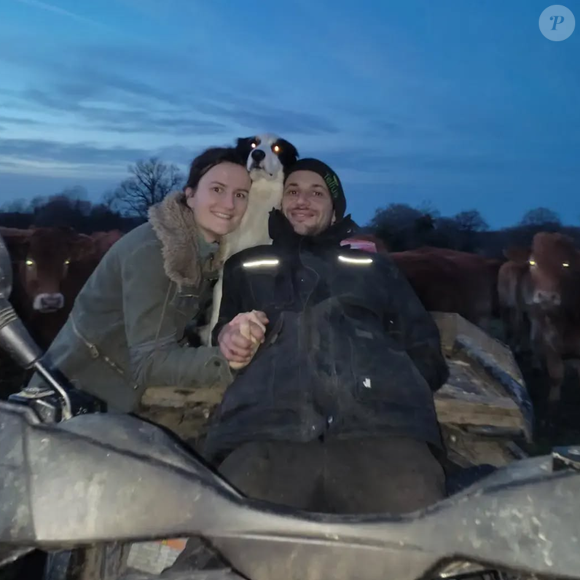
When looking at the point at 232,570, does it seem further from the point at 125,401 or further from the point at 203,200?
the point at 203,200

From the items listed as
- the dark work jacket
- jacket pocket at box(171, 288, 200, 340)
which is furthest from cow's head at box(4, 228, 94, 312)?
the dark work jacket

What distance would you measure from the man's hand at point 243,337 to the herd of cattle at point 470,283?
2014mm

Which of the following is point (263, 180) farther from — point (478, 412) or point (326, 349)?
point (326, 349)

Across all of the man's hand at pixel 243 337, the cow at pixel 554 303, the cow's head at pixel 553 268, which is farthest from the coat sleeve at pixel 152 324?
the cow's head at pixel 553 268

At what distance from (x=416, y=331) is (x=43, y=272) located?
3.71 metres

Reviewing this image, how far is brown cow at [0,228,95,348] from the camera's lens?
4.87m

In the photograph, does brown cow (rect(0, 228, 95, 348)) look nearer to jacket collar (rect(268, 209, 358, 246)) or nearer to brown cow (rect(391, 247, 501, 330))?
jacket collar (rect(268, 209, 358, 246))

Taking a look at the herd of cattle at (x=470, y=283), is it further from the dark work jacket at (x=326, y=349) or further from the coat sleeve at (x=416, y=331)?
the coat sleeve at (x=416, y=331)

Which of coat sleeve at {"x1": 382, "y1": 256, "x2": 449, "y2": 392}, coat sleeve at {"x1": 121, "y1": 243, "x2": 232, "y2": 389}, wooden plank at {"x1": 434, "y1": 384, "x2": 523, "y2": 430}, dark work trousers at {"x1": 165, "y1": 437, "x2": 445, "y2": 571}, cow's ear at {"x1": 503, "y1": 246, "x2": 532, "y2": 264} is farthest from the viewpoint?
cow's ear at {"x1": 503, "y1": 246, "x2": 532, "y2": 264}

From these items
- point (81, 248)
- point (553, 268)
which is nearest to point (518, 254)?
point (553, 268)

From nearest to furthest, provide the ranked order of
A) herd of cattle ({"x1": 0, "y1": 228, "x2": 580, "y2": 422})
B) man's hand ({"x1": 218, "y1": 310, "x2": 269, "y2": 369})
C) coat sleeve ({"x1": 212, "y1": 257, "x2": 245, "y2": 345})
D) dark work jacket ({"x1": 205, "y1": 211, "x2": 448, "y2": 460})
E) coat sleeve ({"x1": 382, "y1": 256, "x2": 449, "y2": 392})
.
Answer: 1. dark work jacket ({"x1": 205, "y1": 211, "x2": 448, "y2": 460})
2. man's hand ({"x1": 218, "y1": 310, "x2": 269, "y2": 369})
3. coat sleeve ({"x1": 382, "y1": 256, "x2": 449, "y2": 392})
4. coat sleeve ({"x1": 212, "y1": 257, "x2": 245, "y2": 345})
5. herd of cattle ({"x1": 0, "y1": 228, "x2": 580, "y2": 422})

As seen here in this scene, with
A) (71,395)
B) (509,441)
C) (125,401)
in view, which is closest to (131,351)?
(125,401)

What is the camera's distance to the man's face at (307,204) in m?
2.48

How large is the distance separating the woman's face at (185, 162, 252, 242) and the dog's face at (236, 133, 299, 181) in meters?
0.66
